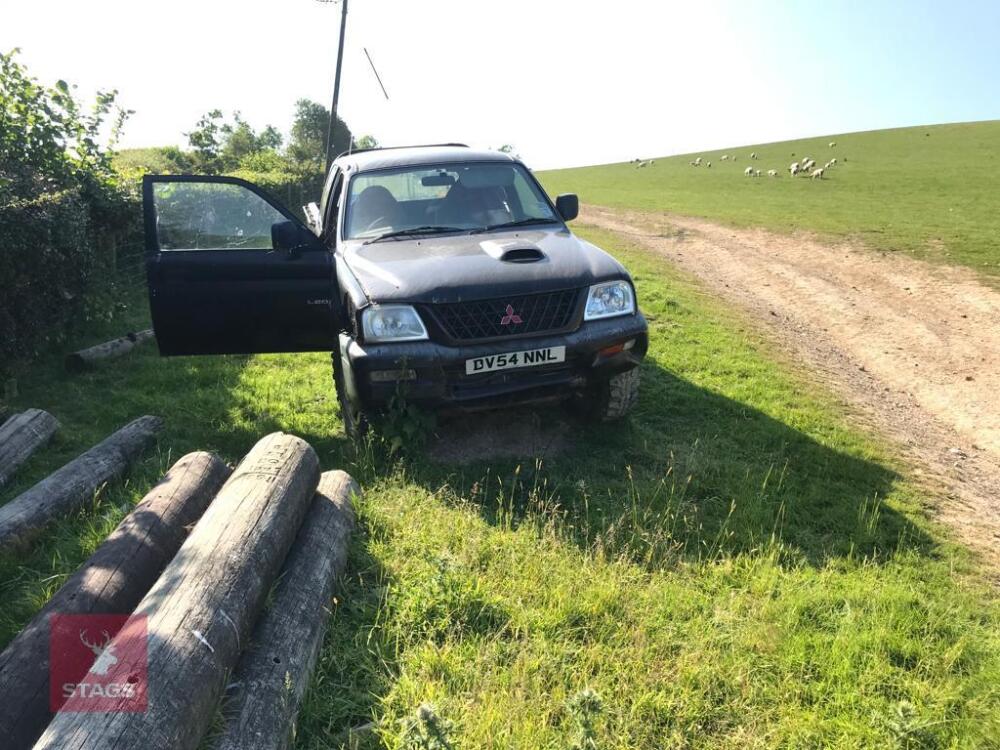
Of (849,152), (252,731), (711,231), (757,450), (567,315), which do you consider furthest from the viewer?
(849,152)

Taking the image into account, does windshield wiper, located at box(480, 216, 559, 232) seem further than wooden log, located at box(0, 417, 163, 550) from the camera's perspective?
Yes

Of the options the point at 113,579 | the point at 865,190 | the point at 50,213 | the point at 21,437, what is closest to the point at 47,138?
the point at 50,213

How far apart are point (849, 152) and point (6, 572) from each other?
54636 millimetres

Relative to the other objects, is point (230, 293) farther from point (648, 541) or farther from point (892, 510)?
point (892, 510)

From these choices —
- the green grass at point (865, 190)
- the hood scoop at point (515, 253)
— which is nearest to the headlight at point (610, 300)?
the hood scoop at point (515, 253)

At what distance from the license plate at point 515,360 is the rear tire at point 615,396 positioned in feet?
2.07

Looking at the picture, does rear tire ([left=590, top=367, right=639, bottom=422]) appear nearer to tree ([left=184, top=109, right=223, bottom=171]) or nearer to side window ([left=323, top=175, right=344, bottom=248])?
side window ([left=323, top=175, right=344, bottom=248])

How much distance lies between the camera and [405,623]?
3.11m

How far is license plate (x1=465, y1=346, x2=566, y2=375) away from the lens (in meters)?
4.30

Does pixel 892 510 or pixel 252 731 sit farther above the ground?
pixel 252 731

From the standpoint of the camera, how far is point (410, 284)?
430cm

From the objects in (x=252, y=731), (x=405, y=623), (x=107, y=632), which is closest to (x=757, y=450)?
(x=405, y=623)

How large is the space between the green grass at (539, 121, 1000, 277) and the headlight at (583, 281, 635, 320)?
9.79 meters

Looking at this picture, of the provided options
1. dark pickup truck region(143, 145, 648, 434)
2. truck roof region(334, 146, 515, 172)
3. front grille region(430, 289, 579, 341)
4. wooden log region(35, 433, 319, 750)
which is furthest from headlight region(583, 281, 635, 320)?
wooden log region(35, 433, 319, 750)
